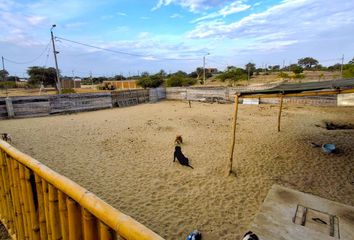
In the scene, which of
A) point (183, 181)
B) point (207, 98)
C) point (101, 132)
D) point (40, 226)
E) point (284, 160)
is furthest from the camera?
point (207, 98)

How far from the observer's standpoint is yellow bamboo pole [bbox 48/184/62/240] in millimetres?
1431

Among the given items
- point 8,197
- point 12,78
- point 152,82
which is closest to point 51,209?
point 8,197

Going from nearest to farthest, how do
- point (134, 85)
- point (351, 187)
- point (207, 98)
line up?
point (351, 187), point (207, 98), point (134, 85)

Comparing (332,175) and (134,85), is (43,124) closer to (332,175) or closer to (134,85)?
(332,175)

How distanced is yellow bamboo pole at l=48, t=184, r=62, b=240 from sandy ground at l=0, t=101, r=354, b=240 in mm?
2103

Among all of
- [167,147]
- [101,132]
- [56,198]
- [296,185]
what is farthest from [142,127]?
[56,198]

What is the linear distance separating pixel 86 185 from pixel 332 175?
5898mm

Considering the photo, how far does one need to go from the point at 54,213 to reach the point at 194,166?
4614mm

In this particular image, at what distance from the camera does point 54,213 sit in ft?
4.82

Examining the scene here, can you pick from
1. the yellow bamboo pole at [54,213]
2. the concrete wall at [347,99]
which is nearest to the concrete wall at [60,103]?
the yellow bamboo pole at [54,213]

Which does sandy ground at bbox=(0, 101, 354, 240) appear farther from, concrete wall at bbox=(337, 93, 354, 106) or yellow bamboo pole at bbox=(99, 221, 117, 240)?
yellow bamboo pole at bbox=(99, 221, 117, 240)

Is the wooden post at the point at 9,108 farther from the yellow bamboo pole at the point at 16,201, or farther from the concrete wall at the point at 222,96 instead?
the concrete wall at the point at 222,96

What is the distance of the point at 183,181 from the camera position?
4.99 meters

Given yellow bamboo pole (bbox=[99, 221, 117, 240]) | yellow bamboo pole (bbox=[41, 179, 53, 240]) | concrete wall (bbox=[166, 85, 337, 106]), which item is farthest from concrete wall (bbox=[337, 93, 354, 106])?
yellow bamboo pole (bbox=[41, 179, 53, 240])
